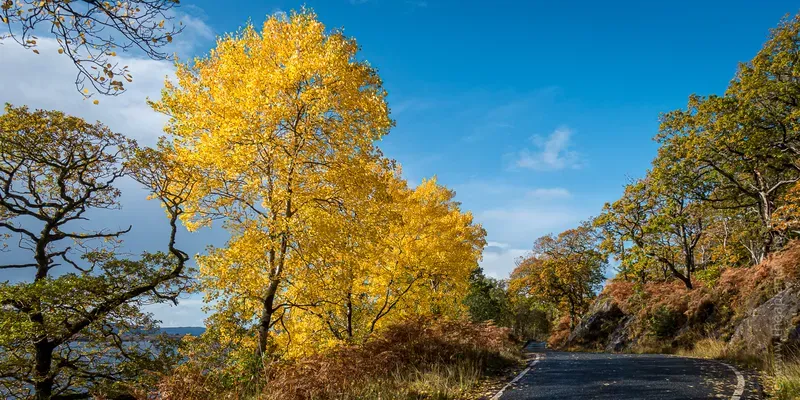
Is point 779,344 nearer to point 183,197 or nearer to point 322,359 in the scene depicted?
point 322,359

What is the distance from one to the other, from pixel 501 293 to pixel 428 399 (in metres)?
47.1

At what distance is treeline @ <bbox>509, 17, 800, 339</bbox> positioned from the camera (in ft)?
57.6

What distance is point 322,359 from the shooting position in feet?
25.8

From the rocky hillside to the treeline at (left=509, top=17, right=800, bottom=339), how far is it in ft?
4.71

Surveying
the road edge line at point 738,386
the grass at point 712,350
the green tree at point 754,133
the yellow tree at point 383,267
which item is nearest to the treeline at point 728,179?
the green tree at point 754,133

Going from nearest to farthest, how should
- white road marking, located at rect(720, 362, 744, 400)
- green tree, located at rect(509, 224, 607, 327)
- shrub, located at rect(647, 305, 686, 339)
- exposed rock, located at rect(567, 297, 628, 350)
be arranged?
white road marking, located at rect(720, 362, 744, 400) < shrub, located at rect(647, 305, 686, 339) < exposed rock, located at rect(567, 297, 628, 350) < green tree, located at rect(509, 224, 607, 327)

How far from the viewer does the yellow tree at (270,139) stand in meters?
9.45

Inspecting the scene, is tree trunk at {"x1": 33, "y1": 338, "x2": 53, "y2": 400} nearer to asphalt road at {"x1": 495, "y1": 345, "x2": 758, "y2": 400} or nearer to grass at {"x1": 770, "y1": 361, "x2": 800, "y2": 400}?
asphalt road at {"x1": 495, "y1": 345, "x2": 758, "y2": 400}

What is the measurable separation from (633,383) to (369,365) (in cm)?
555

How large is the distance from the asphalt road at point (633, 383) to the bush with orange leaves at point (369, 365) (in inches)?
67.7

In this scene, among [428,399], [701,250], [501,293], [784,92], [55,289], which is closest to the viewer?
[428,399]

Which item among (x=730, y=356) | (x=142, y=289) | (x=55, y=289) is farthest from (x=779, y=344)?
(x=55, y=289)

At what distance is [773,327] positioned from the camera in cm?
1322

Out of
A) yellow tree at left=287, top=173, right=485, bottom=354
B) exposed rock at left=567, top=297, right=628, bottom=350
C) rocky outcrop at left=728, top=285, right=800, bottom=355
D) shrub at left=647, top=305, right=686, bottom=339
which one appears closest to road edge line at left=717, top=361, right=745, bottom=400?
rocky outcrop at left=728, top=285, right=800, bottom=355
